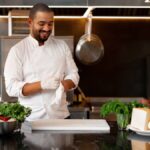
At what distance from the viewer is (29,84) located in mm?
2107

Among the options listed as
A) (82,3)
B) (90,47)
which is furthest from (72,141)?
(90,47)

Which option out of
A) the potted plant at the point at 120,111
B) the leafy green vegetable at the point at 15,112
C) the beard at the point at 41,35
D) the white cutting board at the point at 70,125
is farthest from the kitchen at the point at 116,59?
the leafy green vegetable at the point at 15,112

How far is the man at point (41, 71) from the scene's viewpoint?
6.98 ft

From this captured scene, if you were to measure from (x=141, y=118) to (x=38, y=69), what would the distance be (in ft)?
2.55

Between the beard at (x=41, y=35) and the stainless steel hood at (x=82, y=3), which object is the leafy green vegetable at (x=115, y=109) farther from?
the stainless steel hood at (x=82, y=3)

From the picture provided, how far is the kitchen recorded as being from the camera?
12.5 feet

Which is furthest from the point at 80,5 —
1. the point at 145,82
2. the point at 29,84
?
the point at 145,82

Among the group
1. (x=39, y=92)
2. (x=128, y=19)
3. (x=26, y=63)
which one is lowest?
(x=39, y=92)

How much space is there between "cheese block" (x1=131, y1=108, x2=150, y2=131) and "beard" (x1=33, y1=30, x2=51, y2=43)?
69cm

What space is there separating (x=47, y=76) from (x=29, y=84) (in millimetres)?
209

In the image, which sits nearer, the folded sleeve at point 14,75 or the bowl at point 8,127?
the bowl at point 8,127

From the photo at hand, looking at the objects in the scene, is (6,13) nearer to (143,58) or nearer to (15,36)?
(15,36)

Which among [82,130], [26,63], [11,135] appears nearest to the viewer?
[11,135]

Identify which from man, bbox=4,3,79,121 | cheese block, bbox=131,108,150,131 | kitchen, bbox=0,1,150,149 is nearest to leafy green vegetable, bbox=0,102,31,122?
man, bbox=4,3,79,121
